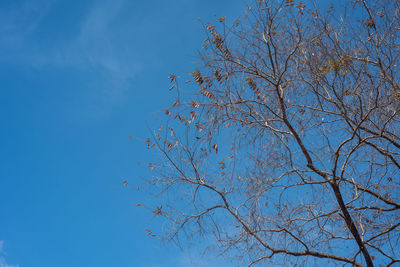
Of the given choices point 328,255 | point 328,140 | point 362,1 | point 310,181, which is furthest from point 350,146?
point 362,1

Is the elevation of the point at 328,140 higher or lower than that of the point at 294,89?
lower

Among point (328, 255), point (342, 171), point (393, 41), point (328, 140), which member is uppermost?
point (393, 41)

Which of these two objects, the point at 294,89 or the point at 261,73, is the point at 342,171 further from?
the point at 261,73

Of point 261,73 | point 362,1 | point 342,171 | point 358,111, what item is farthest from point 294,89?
point 362,1

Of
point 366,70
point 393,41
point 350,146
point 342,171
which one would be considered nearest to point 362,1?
point 393,41

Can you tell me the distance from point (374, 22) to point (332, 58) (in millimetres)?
1294

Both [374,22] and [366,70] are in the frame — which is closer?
[366,70]

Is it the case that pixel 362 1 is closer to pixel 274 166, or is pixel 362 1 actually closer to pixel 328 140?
pixel 328 140

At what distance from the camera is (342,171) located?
17.1 feet

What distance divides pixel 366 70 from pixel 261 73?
4.81 feet

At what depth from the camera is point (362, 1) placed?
18.9ft

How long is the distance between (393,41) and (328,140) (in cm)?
187

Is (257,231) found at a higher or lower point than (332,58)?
lower

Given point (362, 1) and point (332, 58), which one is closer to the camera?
point (332, 58)
